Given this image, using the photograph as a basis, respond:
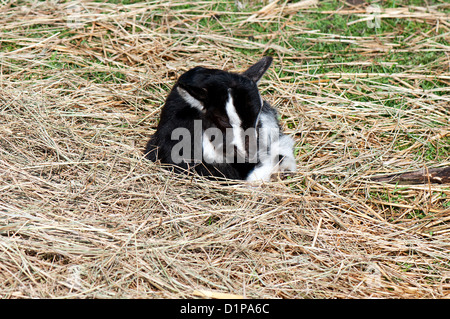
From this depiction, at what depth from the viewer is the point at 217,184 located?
144 inches

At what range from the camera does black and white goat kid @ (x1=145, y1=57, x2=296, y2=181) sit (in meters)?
Answer: 3.47

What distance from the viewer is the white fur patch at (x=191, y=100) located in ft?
11.4

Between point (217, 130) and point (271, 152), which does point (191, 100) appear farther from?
point (271, 152)

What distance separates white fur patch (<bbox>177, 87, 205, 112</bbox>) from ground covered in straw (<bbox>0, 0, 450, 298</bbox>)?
0.52 meters

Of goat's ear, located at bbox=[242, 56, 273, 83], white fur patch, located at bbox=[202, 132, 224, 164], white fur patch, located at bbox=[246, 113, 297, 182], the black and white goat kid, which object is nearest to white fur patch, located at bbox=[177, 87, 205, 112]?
the black and white goat kid

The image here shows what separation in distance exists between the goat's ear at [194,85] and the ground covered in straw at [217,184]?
0.61 m

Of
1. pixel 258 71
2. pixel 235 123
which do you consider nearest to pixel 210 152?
pixel 235 123

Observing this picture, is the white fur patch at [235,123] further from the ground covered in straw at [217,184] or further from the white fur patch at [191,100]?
the ground covered in straw at [217,184]

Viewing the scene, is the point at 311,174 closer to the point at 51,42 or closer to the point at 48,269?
the point at 48,269

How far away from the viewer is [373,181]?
3.82 meters

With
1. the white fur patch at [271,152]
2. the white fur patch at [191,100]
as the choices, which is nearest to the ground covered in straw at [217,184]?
the white fur patch at [271,152]

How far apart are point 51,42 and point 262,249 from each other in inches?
132

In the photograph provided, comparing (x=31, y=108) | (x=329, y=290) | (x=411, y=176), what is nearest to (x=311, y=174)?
(x=411, y=176)

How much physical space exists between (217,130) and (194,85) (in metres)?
0.34
